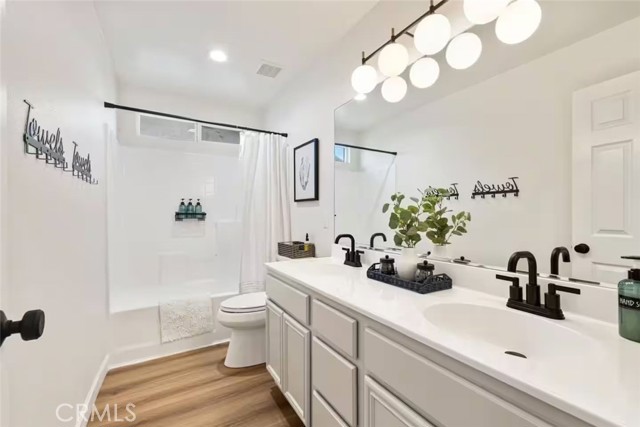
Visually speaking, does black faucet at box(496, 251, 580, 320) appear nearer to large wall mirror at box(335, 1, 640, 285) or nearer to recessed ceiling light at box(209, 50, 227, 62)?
large wall mirror at box(335, 1, 640, 285)

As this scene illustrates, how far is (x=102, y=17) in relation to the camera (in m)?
1.84

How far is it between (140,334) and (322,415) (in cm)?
194

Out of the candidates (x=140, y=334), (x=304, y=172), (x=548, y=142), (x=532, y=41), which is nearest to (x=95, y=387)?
(x=140, y=334)

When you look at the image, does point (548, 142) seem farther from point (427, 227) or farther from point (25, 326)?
point (25, 326)

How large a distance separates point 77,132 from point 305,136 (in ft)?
5.38

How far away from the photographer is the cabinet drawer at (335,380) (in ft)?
3.38

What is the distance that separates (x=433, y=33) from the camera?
4.32 ft

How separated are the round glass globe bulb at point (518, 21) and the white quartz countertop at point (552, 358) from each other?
1.03 metres

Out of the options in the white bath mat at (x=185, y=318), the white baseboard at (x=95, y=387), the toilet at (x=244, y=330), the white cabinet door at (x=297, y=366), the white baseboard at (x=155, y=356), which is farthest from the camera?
the white bath mat at (x=185, y=318)

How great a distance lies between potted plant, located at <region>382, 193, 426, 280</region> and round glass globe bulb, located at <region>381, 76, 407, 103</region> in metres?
0.66

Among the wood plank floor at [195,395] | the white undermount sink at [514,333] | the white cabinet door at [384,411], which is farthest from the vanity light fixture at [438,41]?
the wood plank floor at [195,395]

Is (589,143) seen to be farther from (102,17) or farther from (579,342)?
(102,17)

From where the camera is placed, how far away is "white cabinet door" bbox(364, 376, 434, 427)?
78 centimetres

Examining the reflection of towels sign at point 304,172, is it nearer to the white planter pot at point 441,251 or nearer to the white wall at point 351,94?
the white wall at point 351,94
